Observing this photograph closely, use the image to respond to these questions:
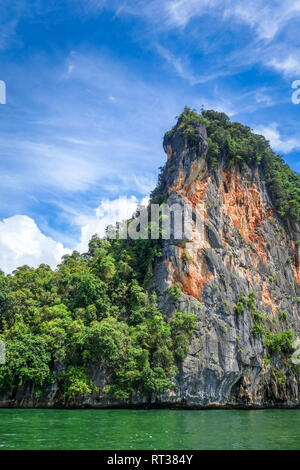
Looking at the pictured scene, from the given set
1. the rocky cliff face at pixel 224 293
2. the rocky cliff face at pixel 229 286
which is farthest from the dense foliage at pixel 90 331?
the rocky cliff face at pixel 229 286

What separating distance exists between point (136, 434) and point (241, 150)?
33694 mm

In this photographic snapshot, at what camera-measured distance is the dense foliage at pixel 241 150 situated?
37594mm

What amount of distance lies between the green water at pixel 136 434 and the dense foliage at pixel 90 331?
19.6 ft

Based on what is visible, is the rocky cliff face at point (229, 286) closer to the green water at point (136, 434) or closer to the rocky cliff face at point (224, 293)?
the rocky cliff face at point (224, 293)

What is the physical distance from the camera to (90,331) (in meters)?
24.8

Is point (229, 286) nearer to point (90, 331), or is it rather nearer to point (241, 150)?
point (90, 331)

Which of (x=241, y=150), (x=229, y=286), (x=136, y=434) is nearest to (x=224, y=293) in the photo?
(x=229, y=286)

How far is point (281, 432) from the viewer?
15492 mm

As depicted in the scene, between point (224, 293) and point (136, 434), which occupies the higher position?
point (224, 293)

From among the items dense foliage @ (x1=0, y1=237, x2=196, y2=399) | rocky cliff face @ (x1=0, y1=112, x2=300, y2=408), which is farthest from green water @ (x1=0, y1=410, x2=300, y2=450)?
rocky cliff face @ (x1=0, y1=112, x2=300, y2=408)

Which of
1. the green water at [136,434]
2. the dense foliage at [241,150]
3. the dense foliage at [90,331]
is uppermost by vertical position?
the dense foliage at [241,150]

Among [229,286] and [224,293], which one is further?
[229,286]
